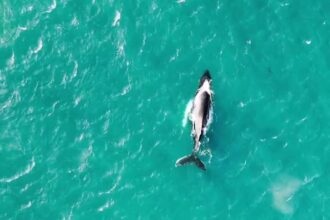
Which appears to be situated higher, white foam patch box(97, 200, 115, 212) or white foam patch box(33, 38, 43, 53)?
white foam patch box(33, 38, 43, 53)

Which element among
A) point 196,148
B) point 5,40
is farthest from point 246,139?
point 5,40

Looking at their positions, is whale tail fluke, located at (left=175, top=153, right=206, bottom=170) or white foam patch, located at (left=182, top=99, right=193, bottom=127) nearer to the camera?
whale tail fluke, located at (left=175, top=153, right=206, bottom=170)

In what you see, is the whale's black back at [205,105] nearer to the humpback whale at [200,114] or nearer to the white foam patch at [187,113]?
the humpback whale at [200,114]

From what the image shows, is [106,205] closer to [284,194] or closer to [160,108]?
[160,108]

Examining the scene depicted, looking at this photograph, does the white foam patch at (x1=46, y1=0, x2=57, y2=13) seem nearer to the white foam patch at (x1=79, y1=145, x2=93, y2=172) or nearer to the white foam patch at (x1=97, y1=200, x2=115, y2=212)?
the white foam patch at (x1=79, y1=145, x2=93, y2=172)

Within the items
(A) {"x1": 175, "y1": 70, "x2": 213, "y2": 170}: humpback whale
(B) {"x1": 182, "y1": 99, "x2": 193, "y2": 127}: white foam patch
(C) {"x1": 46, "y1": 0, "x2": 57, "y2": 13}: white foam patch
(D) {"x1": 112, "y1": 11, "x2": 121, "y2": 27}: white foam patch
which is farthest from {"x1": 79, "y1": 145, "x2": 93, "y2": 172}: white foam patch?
(C) {"x1": 46, "y1": 0, "x2": 57, "y2": 13}: white foam patch

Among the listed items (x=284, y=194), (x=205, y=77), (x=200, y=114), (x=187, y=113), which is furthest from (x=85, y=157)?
(x=284, y=194)

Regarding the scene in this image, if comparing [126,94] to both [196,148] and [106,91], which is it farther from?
[196,148]
